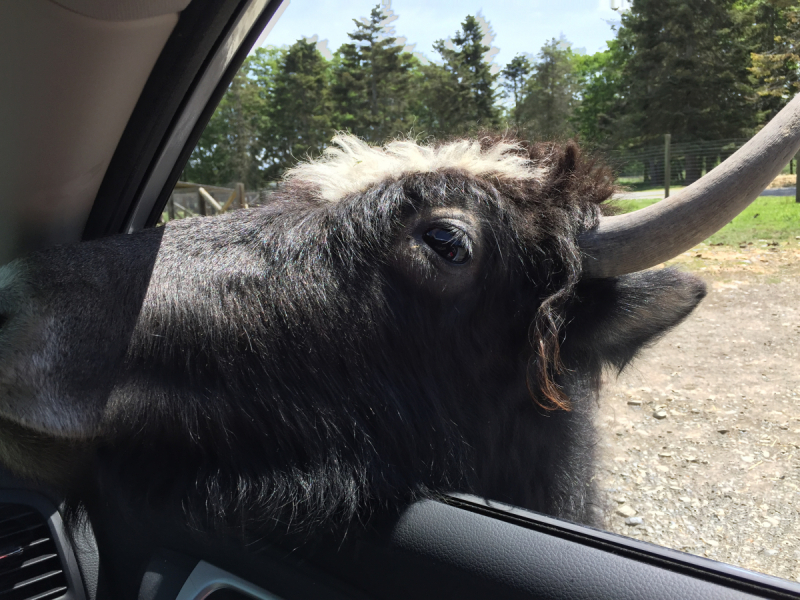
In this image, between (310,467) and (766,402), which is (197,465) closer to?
(310,467)

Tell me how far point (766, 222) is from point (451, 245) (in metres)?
1.05

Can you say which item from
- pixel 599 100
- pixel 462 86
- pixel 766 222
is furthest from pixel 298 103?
pixel 766 222

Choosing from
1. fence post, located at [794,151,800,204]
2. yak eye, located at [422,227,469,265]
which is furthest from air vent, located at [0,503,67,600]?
fence post, located at [794,151,800,204]

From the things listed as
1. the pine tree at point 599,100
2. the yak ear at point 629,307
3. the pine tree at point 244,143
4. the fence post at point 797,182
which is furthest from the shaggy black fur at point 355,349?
the pine tree at point 244,143

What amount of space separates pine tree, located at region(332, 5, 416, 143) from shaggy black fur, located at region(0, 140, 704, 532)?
11.9 ft

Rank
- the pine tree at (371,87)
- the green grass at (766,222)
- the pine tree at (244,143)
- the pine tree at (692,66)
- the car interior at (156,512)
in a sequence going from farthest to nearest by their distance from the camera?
the pine tree at (244,143), the pine tree at (371,87), the pine tree at (692,66), the green grass at (766,222), the car interior at (156,512)

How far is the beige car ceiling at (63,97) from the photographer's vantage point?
1838 millimetres

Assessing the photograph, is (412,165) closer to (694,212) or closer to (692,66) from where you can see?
(694,212)

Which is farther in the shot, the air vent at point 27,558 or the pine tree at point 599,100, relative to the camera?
the pine tree at point 599,100

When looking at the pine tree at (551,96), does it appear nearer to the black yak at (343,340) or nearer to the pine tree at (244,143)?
the black yak at (343,340)

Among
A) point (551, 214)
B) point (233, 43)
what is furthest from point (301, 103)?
point (551, 214)

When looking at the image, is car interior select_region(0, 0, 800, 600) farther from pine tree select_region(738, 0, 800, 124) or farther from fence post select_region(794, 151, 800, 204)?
pine tree select_region(738, 0, 800, 124)

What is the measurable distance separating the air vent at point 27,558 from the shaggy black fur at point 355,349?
1.68 ft

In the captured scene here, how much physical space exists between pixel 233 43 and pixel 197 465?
186 cm
